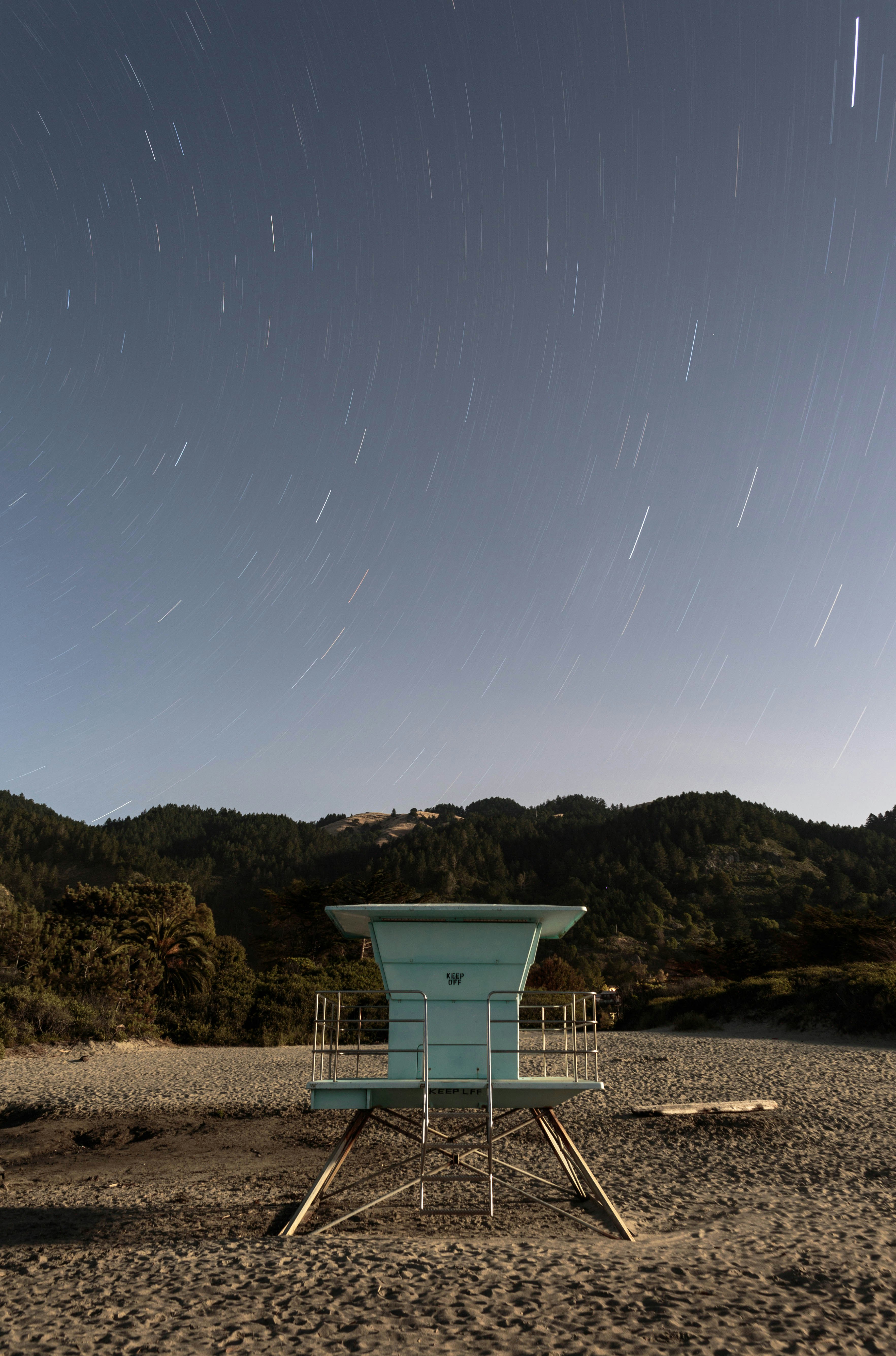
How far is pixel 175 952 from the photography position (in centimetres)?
3200

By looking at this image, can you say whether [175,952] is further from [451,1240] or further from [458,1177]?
[458,1177]

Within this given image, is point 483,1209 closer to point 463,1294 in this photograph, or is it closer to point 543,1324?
point 463,1294

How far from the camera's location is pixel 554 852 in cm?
9575

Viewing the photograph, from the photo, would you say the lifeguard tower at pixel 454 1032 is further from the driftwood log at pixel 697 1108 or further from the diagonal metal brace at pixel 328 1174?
the driftwood log at pixel 697 1108

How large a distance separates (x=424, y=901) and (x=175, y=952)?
15.9 metres

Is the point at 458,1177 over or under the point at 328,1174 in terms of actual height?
over

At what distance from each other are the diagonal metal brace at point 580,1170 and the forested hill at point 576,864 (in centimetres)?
4690

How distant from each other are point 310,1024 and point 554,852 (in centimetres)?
6979

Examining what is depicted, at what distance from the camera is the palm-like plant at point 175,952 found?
102 feet

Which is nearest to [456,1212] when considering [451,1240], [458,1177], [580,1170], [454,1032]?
[451,1240]

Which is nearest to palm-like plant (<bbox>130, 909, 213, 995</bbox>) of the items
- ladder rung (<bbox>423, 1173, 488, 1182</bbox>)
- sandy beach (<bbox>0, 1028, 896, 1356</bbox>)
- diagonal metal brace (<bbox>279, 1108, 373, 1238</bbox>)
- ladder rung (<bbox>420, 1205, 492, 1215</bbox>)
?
sandy beach (<bbox>0, 1028, 896, 1356</bbox>)

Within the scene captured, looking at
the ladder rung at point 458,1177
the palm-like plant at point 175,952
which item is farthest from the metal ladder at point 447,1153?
the palm-like plant at point 175,952

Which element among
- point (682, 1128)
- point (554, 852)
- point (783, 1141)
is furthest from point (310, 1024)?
point (554, 852)

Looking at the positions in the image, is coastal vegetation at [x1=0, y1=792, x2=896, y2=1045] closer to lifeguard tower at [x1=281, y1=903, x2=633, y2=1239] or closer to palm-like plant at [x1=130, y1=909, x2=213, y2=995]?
palm-like plant at [x1=130, y1=909, x2=213, y2=995]
